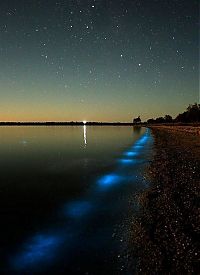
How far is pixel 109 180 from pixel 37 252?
38.0ft

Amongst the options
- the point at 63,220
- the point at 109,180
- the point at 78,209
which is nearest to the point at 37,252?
the point at 63,220

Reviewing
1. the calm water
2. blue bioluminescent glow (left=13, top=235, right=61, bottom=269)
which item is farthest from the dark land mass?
blue bioluminescent glow (left=13, top=235, right=61, bottom=269)

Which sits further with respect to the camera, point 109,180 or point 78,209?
point 109,180

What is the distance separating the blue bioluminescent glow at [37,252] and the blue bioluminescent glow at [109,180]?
8.94m

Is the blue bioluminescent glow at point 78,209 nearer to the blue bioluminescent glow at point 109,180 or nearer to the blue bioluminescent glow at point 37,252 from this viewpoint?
the blue bioluminescent glow at point 37,252

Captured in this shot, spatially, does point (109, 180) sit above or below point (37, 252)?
below

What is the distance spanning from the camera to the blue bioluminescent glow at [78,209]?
12320 mm

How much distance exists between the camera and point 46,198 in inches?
604

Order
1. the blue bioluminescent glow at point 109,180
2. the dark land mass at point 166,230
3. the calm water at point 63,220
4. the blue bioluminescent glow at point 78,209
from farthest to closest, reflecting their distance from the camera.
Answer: the blue bioluminescent glow at point 109,180, the blue bioluminescent glow at point 78,209, the calm water at point 63,220, the dark land mass at point 166,230

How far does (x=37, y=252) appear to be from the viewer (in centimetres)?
864

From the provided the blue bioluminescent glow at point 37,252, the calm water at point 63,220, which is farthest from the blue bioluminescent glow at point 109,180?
the blue bioluminescent glow at point 37,252

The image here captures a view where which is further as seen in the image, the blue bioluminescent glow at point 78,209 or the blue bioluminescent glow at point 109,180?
the blue bioluminescent glow at point 109,180

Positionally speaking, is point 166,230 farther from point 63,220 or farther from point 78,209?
point 78,209

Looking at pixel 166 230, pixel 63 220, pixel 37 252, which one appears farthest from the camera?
pixel 63 220
